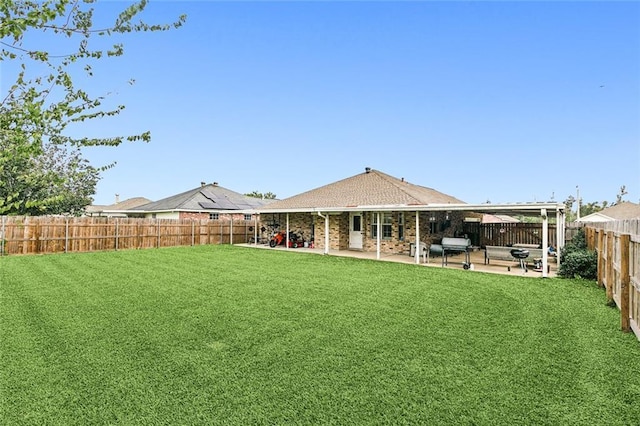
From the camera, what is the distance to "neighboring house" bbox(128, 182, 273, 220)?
25280 millimetres

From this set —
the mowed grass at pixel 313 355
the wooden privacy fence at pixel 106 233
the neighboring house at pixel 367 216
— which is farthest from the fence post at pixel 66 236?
the neighboring house at pixel 367 216

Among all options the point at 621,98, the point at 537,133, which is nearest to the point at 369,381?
the point at 621,98

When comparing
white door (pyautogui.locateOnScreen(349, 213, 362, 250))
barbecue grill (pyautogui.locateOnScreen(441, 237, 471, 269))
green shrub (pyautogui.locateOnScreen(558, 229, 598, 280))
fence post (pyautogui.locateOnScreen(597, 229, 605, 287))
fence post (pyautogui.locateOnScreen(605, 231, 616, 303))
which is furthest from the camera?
white door (pyautogui.locateOnScreen(349, 213, 362, 250))

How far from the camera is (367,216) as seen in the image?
17125 millimetres

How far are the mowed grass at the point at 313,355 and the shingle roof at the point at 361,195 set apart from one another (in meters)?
8.18

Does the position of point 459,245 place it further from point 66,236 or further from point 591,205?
point 591,205

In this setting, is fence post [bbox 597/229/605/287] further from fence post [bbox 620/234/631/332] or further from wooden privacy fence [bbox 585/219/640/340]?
fence post [bbox 620/234/631/332]

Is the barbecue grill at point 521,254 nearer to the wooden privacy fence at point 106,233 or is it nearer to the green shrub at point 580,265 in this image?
the green shrub at point 580,265

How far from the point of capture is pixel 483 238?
18719 mm

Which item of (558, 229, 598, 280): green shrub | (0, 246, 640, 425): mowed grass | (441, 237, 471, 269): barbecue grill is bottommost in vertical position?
(0, 246, 640, 425): mowed grass

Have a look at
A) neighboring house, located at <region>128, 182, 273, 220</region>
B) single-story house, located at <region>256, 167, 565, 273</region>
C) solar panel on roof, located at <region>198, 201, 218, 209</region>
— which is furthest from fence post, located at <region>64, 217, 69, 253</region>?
solar panel on roof, located at <region>198, 201, 218, 209</region>

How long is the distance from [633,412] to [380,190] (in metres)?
15.2

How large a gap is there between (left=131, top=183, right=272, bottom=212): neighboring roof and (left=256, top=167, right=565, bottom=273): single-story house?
770cm

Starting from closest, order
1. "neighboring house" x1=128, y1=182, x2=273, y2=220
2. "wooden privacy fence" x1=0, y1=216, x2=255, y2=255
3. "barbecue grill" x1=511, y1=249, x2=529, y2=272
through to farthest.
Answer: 1. "barbecue grill" x1=511, y1=249, x2=529, y2=272
2. "wooden privacy fence" x1=0, y1=216, x2=255, y2=255
3. "neighboring house" x1=128, y1=182, x2=273, y2=220
